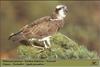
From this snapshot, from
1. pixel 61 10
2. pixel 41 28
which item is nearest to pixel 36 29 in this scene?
pixel 41 28

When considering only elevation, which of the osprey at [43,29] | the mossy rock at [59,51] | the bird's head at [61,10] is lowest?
the mossy rock at [59,51]

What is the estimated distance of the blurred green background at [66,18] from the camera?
6.58 feet

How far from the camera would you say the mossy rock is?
79.2 inches

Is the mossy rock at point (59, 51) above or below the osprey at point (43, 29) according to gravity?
below

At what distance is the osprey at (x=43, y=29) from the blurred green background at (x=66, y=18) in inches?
1.3

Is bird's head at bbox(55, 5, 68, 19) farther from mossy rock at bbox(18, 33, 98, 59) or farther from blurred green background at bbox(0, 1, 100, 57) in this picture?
mossy rock at bbox(18, 33, 98, 59)

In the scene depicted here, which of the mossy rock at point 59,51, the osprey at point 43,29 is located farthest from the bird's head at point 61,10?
the mossy rock at point 59,51

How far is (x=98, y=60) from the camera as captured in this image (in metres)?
2.00

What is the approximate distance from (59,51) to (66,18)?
0.85 ft

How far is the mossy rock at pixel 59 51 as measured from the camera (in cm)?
201

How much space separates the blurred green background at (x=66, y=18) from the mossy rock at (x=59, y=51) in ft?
0.14

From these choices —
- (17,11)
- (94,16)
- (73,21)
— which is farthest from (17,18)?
(94,16)

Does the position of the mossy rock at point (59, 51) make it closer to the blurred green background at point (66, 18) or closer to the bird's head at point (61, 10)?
the blurred green background at point (66, 18)

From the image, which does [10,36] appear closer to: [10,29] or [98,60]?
[10,29]
